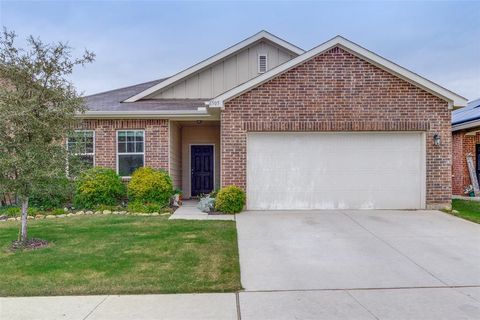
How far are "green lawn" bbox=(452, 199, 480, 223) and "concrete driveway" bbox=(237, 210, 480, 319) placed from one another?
717mm

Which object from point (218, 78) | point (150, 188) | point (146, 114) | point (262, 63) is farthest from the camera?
point (262, 63)

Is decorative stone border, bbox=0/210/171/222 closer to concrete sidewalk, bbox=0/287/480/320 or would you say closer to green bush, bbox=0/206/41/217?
green bush, bbox=0/206/41/217

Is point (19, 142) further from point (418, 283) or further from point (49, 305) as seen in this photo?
point (418, 283)

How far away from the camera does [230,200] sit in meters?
10.5

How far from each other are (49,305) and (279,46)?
44.0ft

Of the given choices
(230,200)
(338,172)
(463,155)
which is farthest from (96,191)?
(463,155)

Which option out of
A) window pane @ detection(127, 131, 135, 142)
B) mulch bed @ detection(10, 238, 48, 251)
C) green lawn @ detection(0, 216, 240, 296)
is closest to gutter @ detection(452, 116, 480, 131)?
green lawn @ detection(0, 216, 240, 296)

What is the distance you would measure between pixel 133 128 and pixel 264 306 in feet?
31.5

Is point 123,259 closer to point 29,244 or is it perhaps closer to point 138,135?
point 29,244

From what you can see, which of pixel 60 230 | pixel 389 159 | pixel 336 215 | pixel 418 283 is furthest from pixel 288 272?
pixel 389 159

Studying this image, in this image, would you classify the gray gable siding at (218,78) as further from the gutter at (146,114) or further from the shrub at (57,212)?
the shrub at (57,212)

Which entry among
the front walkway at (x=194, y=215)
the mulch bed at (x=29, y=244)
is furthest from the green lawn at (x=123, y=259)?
the front walkway at (x=194, y=215)

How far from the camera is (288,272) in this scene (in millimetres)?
5703

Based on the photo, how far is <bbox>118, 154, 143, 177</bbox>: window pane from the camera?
42.1 ft
